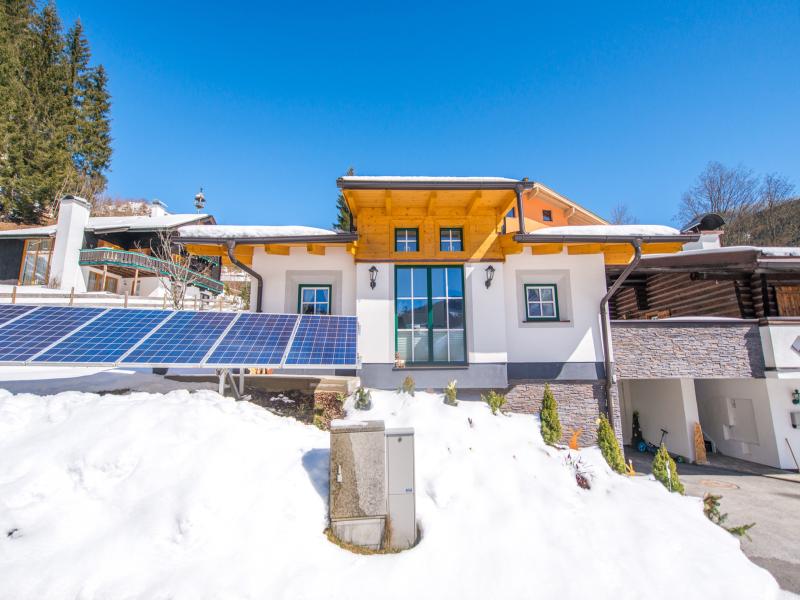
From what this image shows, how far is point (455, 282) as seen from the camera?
990 centimetres

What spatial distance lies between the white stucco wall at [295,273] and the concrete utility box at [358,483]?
5.77m

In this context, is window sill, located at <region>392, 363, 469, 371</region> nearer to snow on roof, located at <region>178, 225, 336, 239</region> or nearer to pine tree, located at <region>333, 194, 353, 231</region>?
snow on roof, located at <region>178, 225, 336, 239</region>

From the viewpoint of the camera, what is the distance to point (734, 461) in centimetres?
1228

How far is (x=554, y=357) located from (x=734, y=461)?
8.27 metres

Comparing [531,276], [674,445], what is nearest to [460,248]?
[531,276]

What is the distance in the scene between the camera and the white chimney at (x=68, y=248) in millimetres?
25438

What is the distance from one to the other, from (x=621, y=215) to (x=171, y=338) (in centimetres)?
4430

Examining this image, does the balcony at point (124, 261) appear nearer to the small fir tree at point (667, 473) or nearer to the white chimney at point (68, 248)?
the white chimney at point (68, 248)

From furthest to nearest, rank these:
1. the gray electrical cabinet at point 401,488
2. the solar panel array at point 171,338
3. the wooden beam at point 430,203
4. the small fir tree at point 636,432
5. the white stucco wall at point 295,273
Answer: the small fir tree at point 636,432 < the white stucco wall at point 295,273 < the wooden beam at point 430,203 < the solar panel array at point 171,338 < the gray electrical cabinet at point 401,488

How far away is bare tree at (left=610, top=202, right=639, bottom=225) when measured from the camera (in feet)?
129

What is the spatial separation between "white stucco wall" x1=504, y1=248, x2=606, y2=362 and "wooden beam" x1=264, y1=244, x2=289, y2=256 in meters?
5.69

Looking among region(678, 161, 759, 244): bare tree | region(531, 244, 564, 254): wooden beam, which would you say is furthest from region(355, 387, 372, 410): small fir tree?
region(678, 161, 759, 244): bare tree

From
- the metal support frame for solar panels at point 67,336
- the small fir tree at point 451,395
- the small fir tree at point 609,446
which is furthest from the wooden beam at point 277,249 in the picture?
the small fir tree at point 609,446

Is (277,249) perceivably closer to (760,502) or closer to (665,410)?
(760,502)
